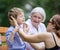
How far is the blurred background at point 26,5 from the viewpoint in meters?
11.6

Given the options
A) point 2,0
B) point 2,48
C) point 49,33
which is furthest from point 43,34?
point 2,0

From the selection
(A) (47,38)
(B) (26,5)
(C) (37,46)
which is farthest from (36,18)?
(B) (26,5)

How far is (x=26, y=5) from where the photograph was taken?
12.0 metres

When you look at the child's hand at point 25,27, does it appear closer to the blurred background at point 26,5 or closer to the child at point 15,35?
the child at point 15,35

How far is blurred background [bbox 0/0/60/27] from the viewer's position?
11570 millimetres

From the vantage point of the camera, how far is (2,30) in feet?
23.8

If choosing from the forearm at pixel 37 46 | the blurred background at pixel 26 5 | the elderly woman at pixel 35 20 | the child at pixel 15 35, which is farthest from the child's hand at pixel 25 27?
the blurred background at pixel 26 5

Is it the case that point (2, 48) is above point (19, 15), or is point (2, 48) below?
below

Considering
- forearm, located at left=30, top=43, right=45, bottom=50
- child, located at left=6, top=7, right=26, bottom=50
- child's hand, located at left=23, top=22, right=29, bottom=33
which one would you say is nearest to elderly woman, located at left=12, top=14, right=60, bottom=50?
forearm, located at left=30, top=43, right=45, bottom=50

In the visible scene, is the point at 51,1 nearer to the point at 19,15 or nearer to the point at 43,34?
the point at 19,15

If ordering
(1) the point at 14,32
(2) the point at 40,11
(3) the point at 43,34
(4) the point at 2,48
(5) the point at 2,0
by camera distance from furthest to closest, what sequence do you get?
(5) the point at 2,0, (4) the point at 2,48, (2) the point at 40,11, (1) the point at 14,32, (3) the point at 43,34

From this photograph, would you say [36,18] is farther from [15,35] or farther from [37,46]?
[37,46]

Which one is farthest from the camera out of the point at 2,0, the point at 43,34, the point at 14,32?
the point at 2,0

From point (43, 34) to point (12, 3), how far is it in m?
6.45
